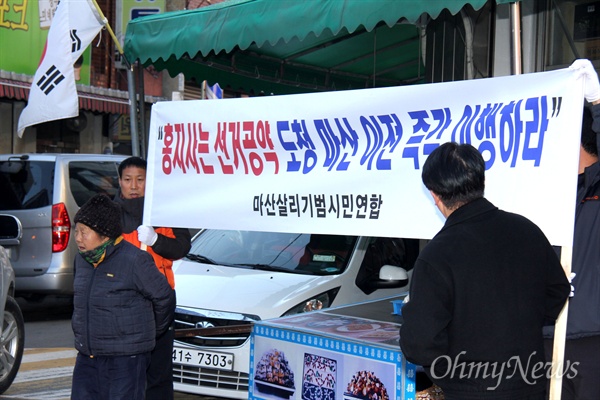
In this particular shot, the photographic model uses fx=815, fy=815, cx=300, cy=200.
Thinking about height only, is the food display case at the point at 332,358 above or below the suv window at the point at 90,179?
below

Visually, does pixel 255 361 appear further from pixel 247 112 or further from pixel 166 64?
pixel 166 64

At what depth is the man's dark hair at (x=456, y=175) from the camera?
10.2ft

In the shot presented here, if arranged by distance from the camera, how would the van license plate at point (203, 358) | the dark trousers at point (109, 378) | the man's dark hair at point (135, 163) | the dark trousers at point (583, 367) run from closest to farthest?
1. the dark trousers at point (583, 367)
2. the dark trousers at point (109, 378)
3. the man's dark hair at point (135, 163)
4. the van license plate at point (203, 358)

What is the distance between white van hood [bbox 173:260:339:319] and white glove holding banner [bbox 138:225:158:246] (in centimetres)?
146

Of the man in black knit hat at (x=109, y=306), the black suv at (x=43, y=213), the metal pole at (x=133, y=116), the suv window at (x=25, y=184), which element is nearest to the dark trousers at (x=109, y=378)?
the man in black knit hat at (x=109, y=306)

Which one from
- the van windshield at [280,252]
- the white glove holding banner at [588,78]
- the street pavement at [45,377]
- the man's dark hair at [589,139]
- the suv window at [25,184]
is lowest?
the street pavement at [45,377]

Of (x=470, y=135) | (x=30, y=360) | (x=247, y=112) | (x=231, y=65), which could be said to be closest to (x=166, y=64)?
(x=231, y=65)

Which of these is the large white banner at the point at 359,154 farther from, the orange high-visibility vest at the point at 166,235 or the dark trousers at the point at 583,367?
the dark trousers at the point at 583,367

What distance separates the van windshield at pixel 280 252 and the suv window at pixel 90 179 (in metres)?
3.73

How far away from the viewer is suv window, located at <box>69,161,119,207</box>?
10.6 m

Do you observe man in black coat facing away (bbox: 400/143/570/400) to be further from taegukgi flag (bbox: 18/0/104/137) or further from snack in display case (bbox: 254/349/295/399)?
taegukgi flag (bbox: 18/0/104/137)

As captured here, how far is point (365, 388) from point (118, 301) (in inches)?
53.8

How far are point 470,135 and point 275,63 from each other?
6.24 m

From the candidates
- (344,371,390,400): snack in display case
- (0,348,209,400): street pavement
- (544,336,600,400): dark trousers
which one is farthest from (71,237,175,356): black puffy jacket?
(0,348,209,400): street pavement
